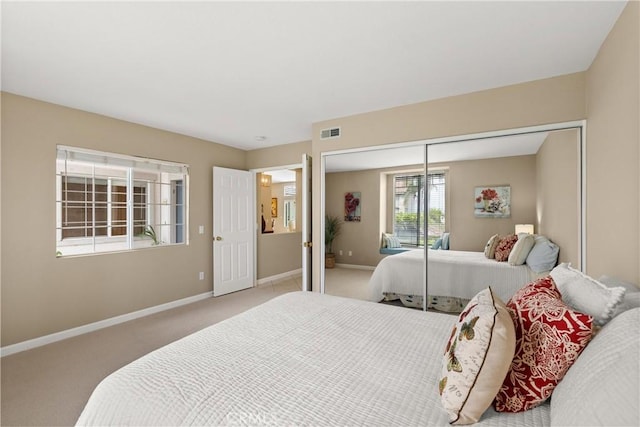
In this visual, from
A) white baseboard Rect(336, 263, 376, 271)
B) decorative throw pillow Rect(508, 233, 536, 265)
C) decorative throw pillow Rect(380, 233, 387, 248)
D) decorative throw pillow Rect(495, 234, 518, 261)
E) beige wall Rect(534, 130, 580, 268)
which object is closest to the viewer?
beige wall Rect(534, 130, 580, 268)

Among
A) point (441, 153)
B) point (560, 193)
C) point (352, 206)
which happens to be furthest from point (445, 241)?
point (352, 206)

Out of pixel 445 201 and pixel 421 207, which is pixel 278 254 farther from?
pixel 445 201

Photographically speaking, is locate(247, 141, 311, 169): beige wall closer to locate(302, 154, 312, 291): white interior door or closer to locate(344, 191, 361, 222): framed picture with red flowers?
locate(302, 154, 312, 291): white interior door

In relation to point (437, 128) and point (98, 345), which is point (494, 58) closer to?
point (437, 128)

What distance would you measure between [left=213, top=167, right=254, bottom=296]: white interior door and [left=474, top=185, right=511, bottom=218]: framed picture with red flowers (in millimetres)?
3688

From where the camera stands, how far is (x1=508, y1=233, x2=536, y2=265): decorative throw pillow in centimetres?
265

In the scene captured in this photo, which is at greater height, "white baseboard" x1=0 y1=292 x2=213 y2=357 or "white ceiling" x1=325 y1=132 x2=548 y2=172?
"white ceiling" x1=325 y1=132 x2=548 y2=172

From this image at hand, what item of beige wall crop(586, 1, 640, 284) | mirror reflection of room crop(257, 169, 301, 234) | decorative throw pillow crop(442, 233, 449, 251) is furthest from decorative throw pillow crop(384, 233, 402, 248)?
mirror reflection of room crop(257, 169, 301, 234)

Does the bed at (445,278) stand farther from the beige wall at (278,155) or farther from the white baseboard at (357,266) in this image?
the beige wall at (278,155)

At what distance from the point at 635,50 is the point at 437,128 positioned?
158 centimetres

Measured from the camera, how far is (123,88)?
108 inches

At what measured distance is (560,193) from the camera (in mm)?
2557

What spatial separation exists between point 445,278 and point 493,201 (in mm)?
915

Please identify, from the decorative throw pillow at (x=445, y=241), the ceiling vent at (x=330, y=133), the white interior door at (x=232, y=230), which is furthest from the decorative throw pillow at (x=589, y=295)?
the white interior door at (x=232, y=230)
